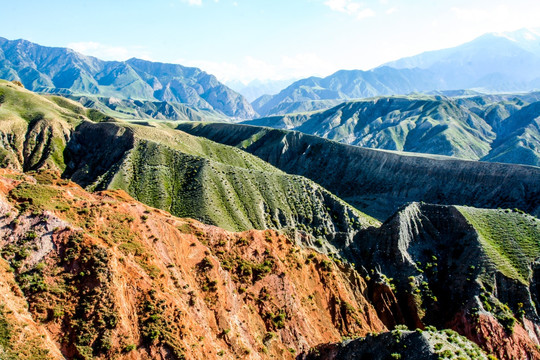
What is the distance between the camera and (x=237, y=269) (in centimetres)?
3988

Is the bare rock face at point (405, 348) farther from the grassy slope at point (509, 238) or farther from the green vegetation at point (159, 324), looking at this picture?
the grassy slope at point (509, 238)

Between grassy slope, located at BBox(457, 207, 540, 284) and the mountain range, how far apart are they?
259 millimetres

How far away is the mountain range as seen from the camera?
90.7 ft

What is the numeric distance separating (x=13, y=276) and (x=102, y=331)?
782 centimetres

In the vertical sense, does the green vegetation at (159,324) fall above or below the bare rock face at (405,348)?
above

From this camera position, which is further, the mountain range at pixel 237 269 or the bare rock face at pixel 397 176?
the bare rock face at pixel 397 176

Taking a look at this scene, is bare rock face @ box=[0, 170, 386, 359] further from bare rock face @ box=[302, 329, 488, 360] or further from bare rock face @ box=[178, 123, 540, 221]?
bare rock face @ box=[178, 123, 540, 221]

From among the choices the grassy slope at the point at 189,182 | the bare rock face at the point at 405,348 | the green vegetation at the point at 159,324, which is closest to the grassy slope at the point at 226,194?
the grassy slope at the point at 189,182

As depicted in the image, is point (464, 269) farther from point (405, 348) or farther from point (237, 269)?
point (237, 269)

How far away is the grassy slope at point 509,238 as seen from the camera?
1967 inches

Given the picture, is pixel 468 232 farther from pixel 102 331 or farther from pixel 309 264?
pixel 102 331

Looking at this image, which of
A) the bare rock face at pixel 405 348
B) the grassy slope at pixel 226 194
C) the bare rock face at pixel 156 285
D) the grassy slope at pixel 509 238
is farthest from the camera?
the grassy slope at pixel 226 194

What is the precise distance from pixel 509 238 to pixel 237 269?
43772mm

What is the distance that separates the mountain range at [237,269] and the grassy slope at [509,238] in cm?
26
